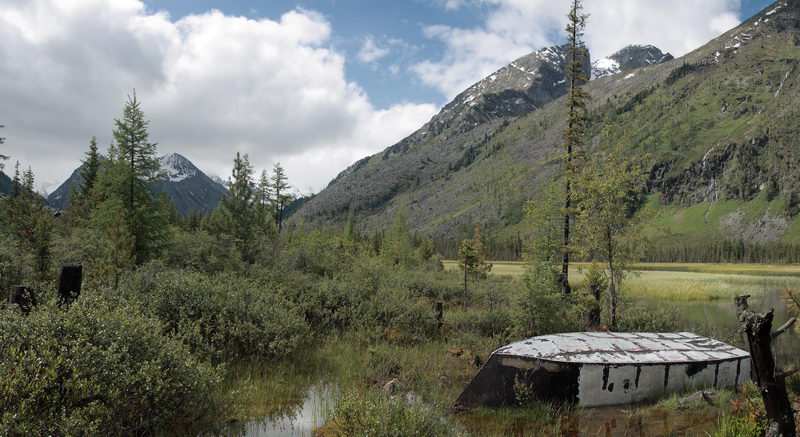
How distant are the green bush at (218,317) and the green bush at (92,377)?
265 cm

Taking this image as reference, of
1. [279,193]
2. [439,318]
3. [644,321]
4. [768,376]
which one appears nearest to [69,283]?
[768,376]

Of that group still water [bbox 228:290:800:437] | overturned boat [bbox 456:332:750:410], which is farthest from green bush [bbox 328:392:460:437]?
overturned boat [bbox 456:332:750:410]

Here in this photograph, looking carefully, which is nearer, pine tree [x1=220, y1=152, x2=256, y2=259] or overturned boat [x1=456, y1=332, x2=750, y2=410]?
overturned boat [x1=456, y1=332, x2=750, y2=410]

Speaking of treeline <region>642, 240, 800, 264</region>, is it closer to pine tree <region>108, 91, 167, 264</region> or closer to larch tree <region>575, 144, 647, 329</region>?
larch tree <region>575, 144, 647, 329</region>

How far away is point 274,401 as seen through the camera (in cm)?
819

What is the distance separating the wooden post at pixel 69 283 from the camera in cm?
762

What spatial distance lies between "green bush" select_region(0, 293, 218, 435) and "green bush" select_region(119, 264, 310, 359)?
265cm

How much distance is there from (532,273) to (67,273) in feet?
40.7

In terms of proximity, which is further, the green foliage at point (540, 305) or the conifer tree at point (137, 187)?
the conifer tree at point (137, 187)

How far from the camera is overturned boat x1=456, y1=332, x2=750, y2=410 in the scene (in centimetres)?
841

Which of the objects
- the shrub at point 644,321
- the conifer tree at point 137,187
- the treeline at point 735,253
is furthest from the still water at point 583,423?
the treeline at point 735,253

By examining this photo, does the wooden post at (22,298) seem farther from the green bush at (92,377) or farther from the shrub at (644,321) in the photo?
the shrub at (644,321)

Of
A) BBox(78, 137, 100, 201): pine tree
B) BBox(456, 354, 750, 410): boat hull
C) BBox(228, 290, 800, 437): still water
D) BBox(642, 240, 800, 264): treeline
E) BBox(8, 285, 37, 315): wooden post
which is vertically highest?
BBox(78, 137, 100, 201): pine tree

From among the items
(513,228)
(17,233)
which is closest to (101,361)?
(17,233)
